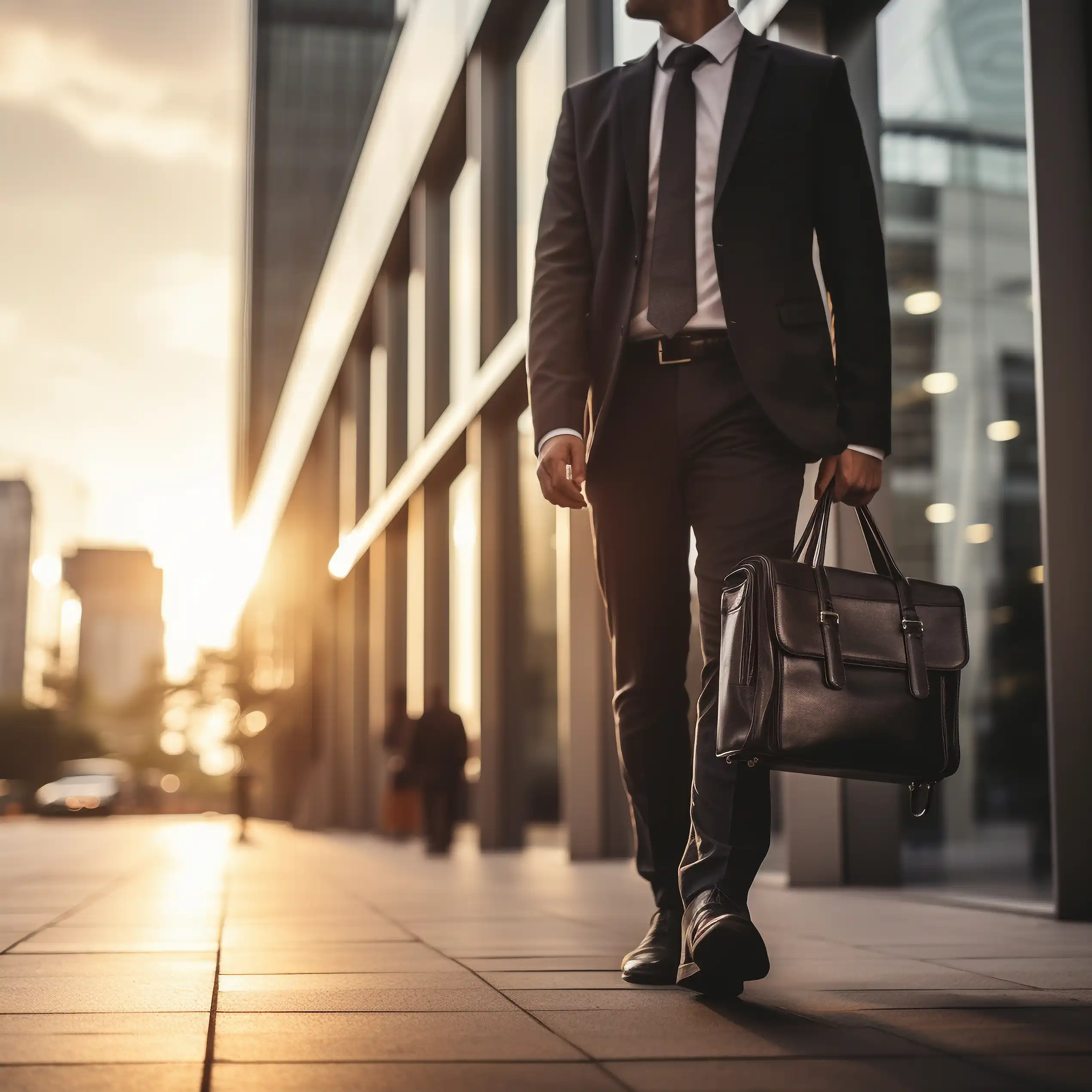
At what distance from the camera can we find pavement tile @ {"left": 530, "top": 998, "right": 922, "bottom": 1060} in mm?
1955

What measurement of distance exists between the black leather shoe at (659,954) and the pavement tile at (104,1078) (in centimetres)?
105

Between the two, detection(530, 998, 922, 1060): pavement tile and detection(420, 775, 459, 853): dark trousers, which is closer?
detection(530, 998, 922, 1060): pavement tile

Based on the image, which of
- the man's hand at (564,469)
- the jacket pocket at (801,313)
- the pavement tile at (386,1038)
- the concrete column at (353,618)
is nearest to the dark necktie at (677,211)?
the jacket pocket at (801,313)

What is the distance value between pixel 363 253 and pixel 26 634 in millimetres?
63207

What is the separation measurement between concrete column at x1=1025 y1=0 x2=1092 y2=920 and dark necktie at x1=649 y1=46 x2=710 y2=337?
1.87 metres

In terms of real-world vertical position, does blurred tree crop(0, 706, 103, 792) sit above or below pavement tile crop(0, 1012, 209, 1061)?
below

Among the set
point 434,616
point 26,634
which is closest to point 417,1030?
point 434,616

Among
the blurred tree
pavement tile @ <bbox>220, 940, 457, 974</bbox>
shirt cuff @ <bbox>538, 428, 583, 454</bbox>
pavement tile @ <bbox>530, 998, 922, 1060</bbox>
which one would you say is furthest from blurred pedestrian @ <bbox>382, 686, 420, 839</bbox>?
the blurred tree

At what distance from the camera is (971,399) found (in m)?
7.25

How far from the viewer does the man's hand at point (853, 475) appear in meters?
2.70

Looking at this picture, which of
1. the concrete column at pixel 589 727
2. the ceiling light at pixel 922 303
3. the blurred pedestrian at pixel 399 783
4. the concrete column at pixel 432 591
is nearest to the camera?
the ceiling light at pixel 922 303

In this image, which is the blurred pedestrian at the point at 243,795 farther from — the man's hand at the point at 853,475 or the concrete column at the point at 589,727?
the man's hand at the point at 853,475

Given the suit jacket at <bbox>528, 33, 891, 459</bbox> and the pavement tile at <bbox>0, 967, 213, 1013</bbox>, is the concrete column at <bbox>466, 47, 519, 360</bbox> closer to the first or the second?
the suit jacket at <bbox>528, 33, 891, 459</bbox>

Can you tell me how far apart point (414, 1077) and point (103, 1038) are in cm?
54
